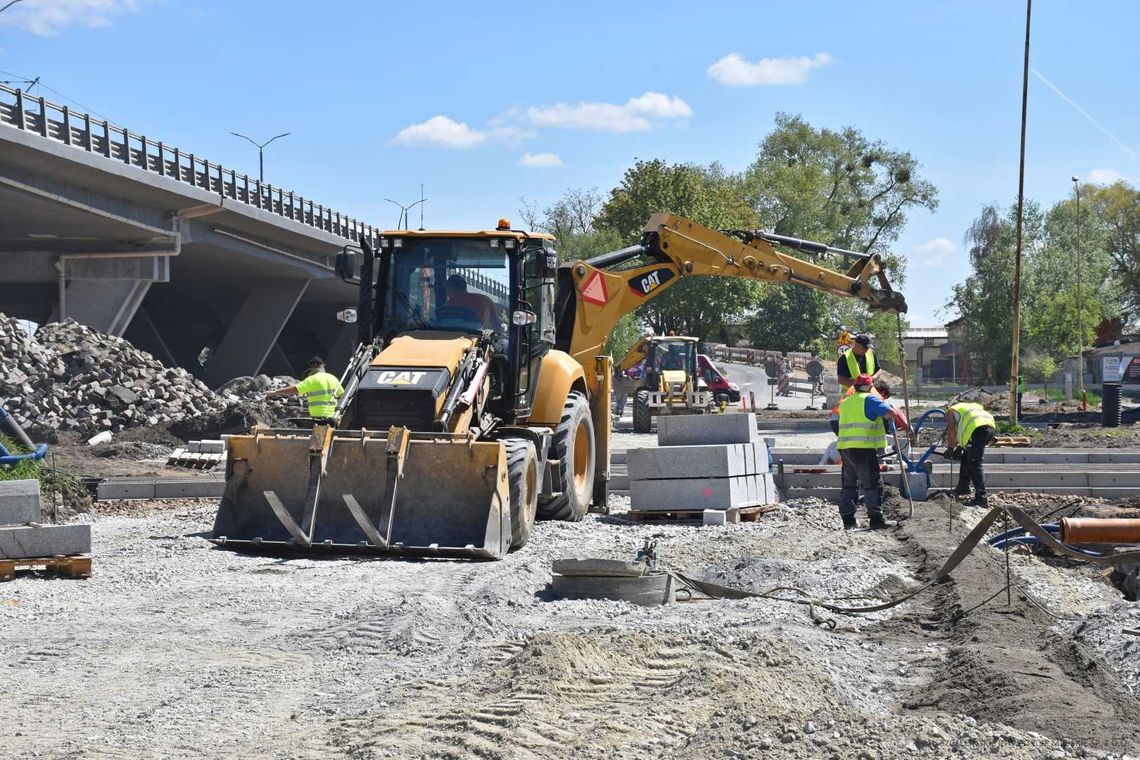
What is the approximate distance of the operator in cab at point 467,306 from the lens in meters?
12.9

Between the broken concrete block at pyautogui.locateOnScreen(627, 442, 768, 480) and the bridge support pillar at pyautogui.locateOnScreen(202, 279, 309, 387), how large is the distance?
3520 centimetres

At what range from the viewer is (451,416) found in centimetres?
1184

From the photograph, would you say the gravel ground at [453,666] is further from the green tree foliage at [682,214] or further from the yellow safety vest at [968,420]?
the green tree foliage at [682,214]

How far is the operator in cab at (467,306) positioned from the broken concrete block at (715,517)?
3.03 m

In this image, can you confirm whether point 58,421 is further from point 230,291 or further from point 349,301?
point 349,301

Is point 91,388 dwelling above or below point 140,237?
below

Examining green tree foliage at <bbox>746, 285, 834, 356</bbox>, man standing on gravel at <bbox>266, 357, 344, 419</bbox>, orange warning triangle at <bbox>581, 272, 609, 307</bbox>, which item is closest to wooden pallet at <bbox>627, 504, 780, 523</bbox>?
orange warning triangle at <bbox>581, 272, 609, 307</bbox>

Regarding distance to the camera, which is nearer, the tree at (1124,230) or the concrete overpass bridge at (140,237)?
the concrete overpass bridge at (140,237)

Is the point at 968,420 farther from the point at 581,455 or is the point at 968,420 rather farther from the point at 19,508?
the point at 19,508

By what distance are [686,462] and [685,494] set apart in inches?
13.3

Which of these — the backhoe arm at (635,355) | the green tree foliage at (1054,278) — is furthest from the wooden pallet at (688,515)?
the green tree foliage at (1054,278)

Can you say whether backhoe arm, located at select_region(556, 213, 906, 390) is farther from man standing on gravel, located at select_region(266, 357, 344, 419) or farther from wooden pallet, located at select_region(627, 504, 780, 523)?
man standing on gravel, located at select_region(266, 357, 344, 419)

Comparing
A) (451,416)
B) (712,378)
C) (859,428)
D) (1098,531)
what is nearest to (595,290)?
(859,428)

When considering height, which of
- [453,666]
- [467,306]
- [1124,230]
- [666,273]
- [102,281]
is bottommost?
[453,666]
